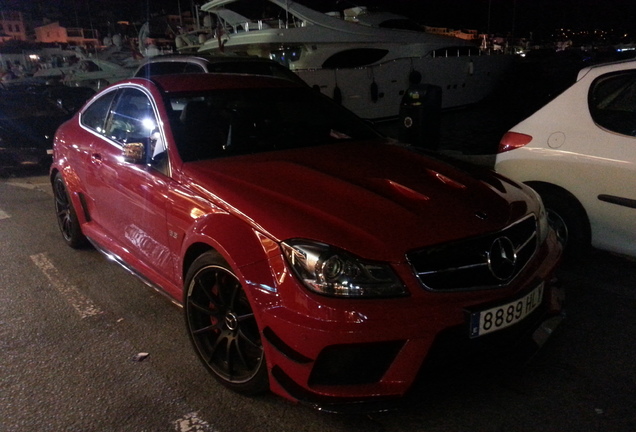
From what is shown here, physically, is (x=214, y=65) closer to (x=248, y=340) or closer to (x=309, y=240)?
(x=248, y=340)

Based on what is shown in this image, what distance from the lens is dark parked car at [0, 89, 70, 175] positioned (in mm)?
8820

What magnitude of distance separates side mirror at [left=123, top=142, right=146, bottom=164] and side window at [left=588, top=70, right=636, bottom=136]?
3136mm

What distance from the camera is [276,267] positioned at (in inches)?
90.6

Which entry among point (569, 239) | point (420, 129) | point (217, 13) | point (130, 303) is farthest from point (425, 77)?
point (130, 303)

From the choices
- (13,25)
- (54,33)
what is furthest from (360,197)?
(13,25)

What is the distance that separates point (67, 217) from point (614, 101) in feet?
15.4

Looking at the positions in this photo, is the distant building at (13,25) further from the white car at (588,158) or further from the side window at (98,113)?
the white car at (588,158)

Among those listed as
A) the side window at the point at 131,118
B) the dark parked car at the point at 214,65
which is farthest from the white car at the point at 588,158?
the dark parked car at the point at 214,65

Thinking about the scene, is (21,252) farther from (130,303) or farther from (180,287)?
(180,287)

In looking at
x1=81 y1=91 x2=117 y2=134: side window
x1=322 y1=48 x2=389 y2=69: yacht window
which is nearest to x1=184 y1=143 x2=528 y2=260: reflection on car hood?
x1=81 y1=91 x2=117 y2=134: side window

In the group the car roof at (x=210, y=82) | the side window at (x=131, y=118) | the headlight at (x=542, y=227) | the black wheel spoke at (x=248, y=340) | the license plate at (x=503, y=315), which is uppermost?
the car roof at (x=210, y=82)

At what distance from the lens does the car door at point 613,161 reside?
144 inches

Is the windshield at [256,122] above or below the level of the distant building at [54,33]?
below

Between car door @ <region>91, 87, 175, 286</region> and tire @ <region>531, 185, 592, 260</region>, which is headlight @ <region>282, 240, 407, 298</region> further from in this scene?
tire @ <region>531, 185, 592, 260</region>
